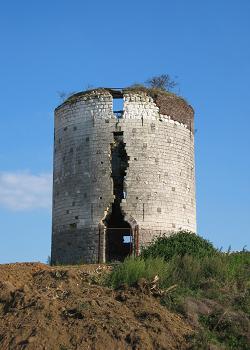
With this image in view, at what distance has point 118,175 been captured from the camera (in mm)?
28203

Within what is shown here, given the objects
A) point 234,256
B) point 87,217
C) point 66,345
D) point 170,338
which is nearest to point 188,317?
point 170,338

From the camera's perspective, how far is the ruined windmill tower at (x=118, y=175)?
26719 mm

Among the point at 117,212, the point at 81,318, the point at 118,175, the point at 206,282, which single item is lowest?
the point at 81,318

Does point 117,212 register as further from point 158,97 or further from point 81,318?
point 81,318

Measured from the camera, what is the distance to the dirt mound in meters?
13.7

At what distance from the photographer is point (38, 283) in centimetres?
1712

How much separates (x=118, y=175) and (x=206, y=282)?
11.2m

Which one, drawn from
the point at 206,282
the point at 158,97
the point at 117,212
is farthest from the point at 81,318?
the point at 158,97

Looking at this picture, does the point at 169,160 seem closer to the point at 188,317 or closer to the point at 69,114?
the point at 69,114

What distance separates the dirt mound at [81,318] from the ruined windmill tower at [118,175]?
376 inches

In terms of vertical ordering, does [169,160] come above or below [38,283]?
above

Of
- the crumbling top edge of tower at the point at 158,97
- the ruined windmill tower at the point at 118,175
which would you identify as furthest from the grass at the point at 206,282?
the crumbling top edge of tower at the point at 158,97

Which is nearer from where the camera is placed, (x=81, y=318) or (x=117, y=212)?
(x=81, y=318)

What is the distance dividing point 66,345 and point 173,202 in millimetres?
14278
